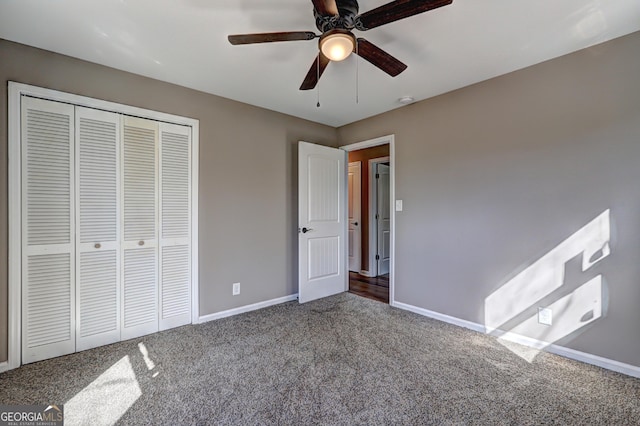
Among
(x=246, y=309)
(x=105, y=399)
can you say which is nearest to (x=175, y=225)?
(x=246, y=309)

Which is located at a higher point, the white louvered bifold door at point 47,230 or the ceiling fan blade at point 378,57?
the ceiling fan blade at point 378,57

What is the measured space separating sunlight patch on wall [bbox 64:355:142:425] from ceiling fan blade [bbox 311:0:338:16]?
8.10 feet

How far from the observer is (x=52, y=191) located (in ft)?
7.39

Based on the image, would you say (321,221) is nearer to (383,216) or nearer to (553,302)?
(383,216)

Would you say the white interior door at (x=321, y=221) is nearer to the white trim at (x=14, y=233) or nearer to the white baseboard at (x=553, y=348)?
the white baseboard at (x=553, y=348)

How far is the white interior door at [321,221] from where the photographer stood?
144 inches

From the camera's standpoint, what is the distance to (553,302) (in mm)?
2340

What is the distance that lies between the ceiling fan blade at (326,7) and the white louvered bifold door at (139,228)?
6.59 feet

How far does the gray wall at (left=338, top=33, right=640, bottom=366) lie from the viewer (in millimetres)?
2057

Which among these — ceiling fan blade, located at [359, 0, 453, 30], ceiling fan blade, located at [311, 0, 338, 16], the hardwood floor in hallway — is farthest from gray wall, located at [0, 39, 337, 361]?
ceiling fan blade, located at [359, 0, 453, 30]

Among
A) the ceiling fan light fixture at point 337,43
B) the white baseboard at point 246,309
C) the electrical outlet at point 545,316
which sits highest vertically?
the ceiling fan light fixture at point 337,43

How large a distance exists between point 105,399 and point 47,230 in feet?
4.51

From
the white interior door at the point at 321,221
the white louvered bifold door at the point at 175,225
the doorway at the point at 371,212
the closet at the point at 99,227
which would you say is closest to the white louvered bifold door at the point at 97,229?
the closet at the point at 99,227

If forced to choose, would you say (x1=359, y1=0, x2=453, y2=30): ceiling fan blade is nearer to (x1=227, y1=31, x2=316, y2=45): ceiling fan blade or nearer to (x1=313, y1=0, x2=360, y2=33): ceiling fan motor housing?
(x1=313, y1=0, x2=360, y2=33): ceiling fan motor housing
